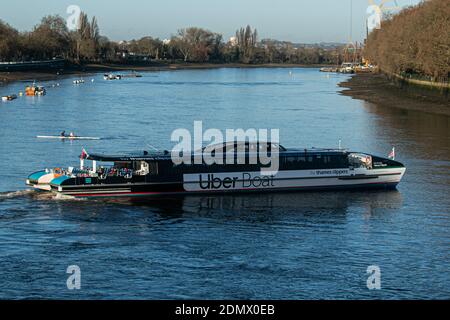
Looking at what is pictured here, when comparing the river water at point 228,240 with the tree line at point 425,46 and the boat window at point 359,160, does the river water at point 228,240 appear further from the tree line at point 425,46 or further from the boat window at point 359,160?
the tree line at point 425,46

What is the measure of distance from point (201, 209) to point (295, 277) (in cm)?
1096

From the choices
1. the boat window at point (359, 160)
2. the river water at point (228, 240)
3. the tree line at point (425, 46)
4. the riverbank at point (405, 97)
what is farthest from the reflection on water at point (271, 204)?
the tree line at point (425, 46)

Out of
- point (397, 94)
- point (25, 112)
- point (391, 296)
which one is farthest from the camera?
point (397, 94)

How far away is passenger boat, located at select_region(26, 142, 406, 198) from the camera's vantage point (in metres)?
36.3

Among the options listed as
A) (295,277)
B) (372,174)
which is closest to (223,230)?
(295,277)

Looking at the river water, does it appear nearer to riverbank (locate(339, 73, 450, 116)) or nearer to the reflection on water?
the reflection on water

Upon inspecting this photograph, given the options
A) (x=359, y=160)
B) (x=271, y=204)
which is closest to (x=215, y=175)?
(x=271, y=204)

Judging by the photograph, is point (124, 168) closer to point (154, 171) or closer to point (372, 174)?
point (154, 171)

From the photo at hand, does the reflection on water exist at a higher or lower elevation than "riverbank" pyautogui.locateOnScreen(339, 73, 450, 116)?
lower

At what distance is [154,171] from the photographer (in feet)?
122

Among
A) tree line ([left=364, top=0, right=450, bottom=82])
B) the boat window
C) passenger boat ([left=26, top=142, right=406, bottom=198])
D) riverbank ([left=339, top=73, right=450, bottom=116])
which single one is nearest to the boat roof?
passenger boat ([left=26, top=142, right=406, bottom=198])

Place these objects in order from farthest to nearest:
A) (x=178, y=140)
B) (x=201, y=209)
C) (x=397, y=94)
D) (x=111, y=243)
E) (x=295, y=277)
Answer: (x=397, y=94) < (x=178, y=140) < (x=201, y=209) < (x=111, y=243) < (x=295, y=277)

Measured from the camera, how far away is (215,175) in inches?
1489

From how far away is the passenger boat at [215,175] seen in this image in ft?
119
